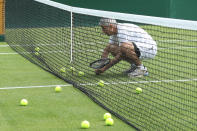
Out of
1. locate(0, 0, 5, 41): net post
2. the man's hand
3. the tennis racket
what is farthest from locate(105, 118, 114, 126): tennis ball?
locate(0, 0, 5, 41): net post

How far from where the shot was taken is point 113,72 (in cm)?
826

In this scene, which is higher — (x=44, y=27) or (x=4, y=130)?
(x=44, y=27)

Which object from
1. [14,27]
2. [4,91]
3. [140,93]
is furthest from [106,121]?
[14,27]

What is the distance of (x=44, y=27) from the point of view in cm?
1122

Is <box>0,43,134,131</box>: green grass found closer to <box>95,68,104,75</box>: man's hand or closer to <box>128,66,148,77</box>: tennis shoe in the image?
<box>95,68,104,75</box>: man's hand

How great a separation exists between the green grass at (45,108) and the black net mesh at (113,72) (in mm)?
194

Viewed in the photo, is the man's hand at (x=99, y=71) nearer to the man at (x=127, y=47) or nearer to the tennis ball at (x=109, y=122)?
the man at (x=127, y=47)

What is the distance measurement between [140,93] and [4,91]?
6.66 ft

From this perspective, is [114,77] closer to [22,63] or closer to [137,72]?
[137,72]

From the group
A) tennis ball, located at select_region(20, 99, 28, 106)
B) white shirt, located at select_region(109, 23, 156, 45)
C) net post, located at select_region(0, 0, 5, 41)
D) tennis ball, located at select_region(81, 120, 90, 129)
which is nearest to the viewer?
tennis ball, located at select_region(81, 120, 90, 129)

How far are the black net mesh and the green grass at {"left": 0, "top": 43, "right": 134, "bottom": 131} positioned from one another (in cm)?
19

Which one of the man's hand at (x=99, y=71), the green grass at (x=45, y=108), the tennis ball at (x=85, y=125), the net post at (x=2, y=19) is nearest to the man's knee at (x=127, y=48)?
the man's hand at (x=99, y=71)

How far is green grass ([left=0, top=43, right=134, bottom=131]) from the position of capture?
17.7 feet

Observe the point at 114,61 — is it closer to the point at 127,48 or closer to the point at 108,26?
the point at 127,48
